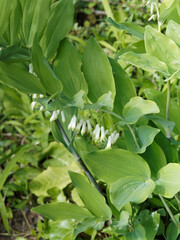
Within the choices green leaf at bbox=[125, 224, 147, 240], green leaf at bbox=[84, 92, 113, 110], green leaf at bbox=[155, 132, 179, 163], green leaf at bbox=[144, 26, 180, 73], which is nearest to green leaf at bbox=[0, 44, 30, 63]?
green leaf at bbox=[84, 92, 113, 110]

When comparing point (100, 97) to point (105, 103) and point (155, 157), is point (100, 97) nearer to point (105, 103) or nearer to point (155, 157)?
point (105, 103)

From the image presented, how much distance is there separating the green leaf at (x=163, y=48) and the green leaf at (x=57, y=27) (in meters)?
0.27

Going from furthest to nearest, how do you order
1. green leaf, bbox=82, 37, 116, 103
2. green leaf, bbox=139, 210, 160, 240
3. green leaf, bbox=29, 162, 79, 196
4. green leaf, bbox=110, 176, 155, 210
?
green leaf, bbox=29, 162, 79, 196 → green leaf, bbox=139, 210, 160, 240 → green leaf, bbox=82, 37, 116, 103 → green leaf, bbox=110, 176, 155, 210

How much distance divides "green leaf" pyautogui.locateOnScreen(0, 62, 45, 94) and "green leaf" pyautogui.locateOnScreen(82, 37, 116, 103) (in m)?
0.21

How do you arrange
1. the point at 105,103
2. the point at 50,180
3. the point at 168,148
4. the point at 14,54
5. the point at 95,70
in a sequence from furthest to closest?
the point at 50,180 → the point at 168,148 → the point at 95,70 → the point at 14,54 → the point at 105,103

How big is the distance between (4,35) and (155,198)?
908 mm

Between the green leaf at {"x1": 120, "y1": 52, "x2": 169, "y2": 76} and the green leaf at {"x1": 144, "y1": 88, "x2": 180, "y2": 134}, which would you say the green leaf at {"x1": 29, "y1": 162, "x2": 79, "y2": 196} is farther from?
the green leaf at {"x1": 120, "y1": 52, "x2": 169, "y2": 76}

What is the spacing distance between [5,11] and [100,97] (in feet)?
1.16

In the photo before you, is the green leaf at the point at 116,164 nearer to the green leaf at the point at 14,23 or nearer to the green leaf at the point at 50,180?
the green leaf at the point at 14,23

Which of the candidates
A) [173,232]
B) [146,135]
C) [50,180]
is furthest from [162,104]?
[50,180]

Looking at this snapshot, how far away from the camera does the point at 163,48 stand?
100 cm

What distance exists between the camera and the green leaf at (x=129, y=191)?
98 centimetres

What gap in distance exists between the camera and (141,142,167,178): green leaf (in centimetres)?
117

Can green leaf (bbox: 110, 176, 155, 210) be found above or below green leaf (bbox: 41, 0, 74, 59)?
below
